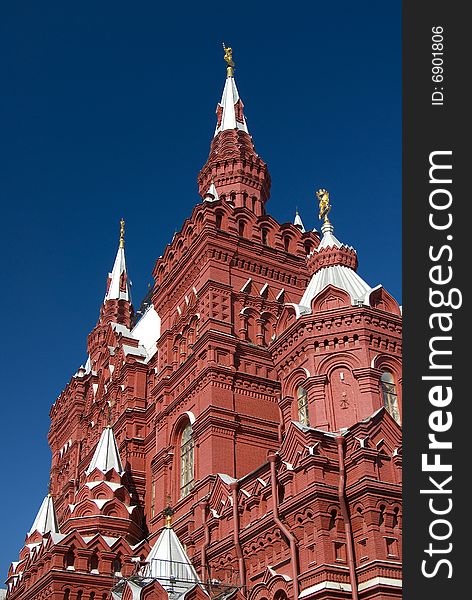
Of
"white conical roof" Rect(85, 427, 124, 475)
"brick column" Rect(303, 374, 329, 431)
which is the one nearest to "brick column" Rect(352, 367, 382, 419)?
"brick column" Rect(303, 374, 329, 431)

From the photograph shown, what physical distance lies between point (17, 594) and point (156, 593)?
36.2ft

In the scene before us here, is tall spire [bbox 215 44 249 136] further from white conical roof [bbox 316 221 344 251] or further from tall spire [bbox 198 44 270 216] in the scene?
white conical roof [bbox 316 221 344 251]

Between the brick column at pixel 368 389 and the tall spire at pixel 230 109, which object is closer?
the brick column at pixel 368 389

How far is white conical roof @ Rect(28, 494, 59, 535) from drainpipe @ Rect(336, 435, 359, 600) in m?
15.8

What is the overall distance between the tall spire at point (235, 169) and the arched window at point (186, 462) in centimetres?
945

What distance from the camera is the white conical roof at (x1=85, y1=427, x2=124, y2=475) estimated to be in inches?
1090

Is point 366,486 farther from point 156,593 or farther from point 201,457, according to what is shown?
point 201,457

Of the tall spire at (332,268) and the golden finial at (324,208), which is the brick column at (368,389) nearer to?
the tall spire at (332,268)

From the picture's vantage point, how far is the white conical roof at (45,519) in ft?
101

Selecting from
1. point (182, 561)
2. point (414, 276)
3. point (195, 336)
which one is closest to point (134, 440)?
point (195, 336)

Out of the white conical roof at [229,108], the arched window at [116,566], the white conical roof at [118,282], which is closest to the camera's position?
the arched window at [116,566]

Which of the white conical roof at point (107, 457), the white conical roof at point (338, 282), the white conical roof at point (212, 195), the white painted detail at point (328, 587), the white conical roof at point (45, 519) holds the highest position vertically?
the white conical roof at point (212, 195)

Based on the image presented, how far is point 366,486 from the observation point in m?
17.5

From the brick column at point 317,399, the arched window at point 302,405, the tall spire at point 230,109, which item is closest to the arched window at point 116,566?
the arched window at point 302,405
